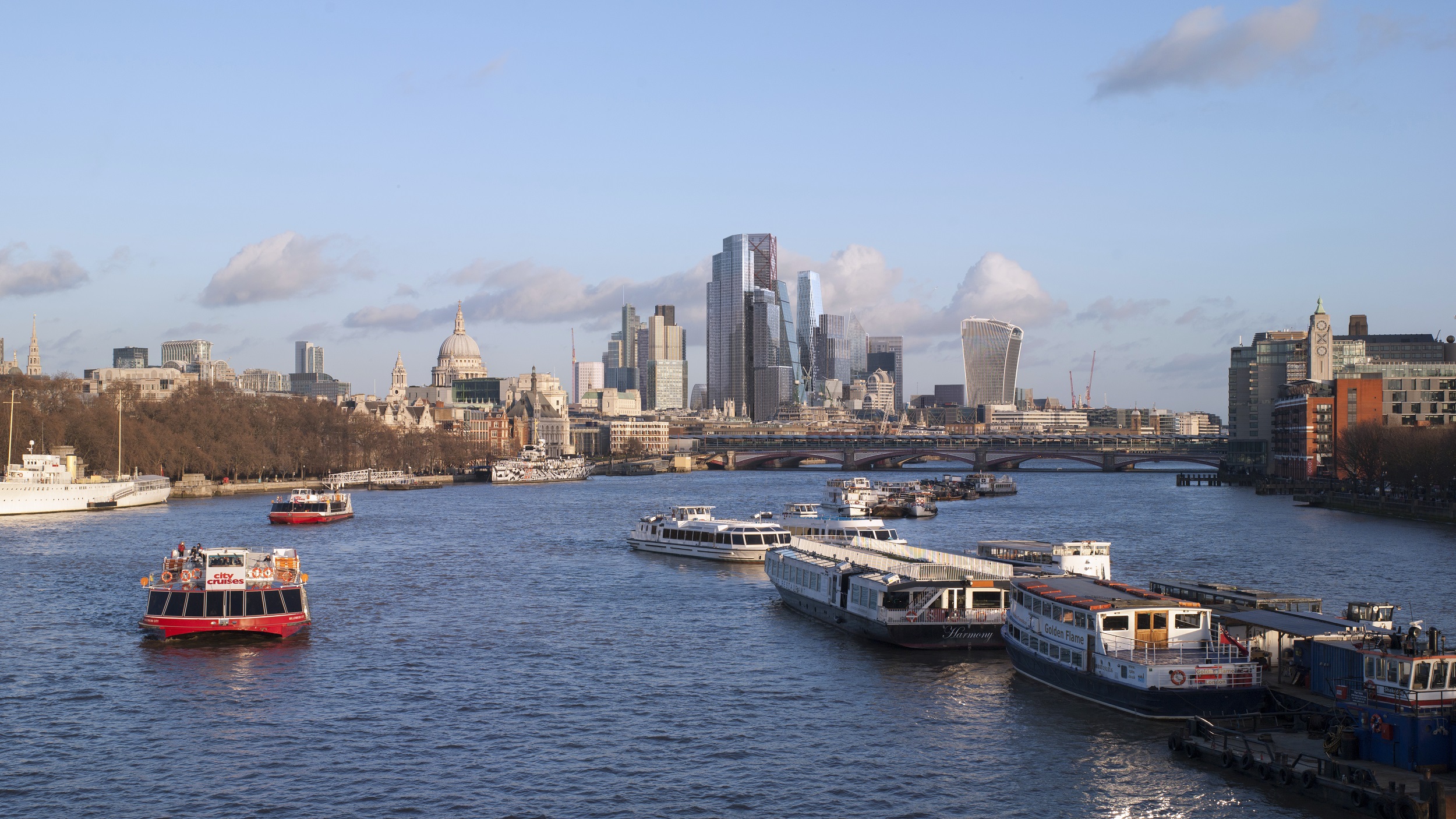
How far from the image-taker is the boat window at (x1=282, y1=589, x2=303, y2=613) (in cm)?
4816

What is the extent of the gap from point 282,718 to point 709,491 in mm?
121623

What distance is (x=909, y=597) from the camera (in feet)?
151

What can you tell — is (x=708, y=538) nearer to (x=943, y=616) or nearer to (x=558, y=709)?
(x=943, y=616)

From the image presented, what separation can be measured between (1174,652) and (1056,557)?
71.0ft

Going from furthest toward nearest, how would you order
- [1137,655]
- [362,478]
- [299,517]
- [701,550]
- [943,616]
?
[362,478] → [299,517] → [701,550] → [943,616] → [1137,655]

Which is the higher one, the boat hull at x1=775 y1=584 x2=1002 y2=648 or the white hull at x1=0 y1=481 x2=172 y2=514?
the white hull at x1=0 y1=481 x2=172 y2=514

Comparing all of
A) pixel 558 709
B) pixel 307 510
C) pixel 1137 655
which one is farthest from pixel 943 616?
pixel 307 510

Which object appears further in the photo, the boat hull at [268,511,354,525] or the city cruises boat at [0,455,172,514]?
the city cruises boat at [0,455,172,514]

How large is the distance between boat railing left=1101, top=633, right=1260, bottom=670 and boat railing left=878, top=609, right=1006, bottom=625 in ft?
32.1

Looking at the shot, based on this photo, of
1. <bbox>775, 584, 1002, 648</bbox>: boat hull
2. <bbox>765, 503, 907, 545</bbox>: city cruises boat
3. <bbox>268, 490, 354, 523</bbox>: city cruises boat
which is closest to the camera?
<bbox>775, 584, 1002, 648</bbox>: boat hull

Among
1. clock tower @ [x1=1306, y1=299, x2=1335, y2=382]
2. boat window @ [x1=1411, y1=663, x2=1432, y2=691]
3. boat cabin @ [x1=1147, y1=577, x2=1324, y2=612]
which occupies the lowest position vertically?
boat cabin @ [x1=1147, y1=577, x2=1324, y2=612]

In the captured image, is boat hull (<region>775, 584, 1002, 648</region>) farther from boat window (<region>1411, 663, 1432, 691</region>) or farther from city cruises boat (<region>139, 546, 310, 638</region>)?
city cruises boat (<region>139, 546, 310, 638</region>)

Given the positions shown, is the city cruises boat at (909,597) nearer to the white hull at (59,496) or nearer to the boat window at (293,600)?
the boat window at (293,600)

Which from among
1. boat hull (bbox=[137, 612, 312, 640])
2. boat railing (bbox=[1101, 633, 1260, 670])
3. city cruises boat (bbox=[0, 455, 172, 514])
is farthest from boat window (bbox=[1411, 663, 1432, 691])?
city cruises boat (bbox=[0, 455, 172, 514])
